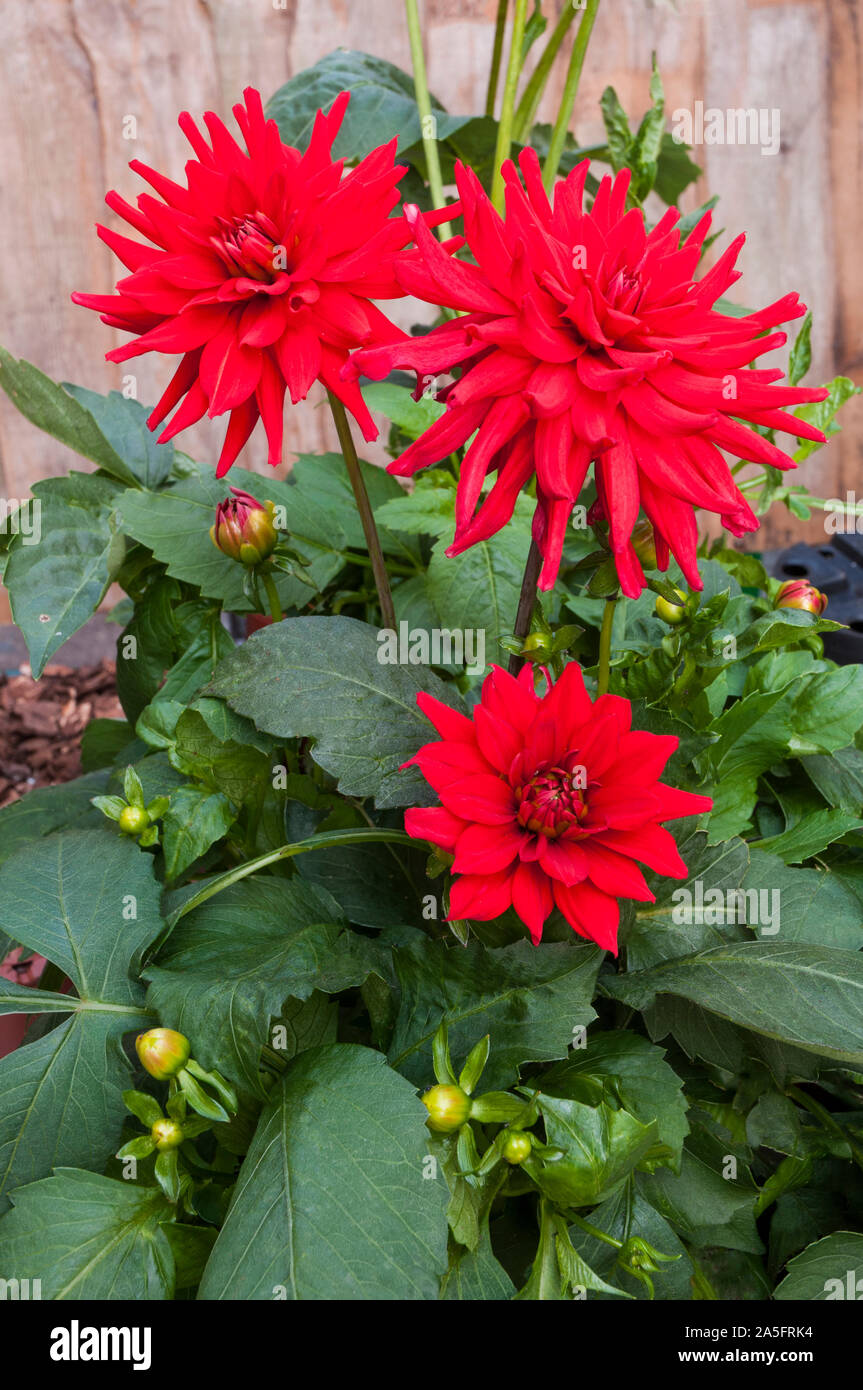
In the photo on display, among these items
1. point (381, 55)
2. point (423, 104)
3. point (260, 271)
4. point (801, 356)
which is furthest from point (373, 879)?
point (381, 55)

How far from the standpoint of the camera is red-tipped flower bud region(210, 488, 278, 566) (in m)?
0.52

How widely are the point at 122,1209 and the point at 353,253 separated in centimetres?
39

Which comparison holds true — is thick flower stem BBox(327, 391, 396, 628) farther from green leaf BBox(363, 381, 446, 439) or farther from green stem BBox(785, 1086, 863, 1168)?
green stem BBox(785, 1086, 863, 1168)

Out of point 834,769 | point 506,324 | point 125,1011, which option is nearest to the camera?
point 506,324

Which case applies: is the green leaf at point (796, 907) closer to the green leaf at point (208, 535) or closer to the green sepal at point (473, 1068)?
the green sepal at point (473, 1068)

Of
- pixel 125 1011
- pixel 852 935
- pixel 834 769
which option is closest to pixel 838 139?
pixel 834 769

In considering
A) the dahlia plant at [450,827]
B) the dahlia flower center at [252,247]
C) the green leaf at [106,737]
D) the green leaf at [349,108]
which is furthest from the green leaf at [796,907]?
the green leaf at [349,108]

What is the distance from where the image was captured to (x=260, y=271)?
0.41 metres

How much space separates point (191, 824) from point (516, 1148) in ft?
0.71

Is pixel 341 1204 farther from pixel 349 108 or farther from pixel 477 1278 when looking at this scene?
Answer: pixel 349 108

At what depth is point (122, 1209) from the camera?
44 centimetres

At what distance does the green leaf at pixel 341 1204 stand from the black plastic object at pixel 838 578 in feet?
1.97
